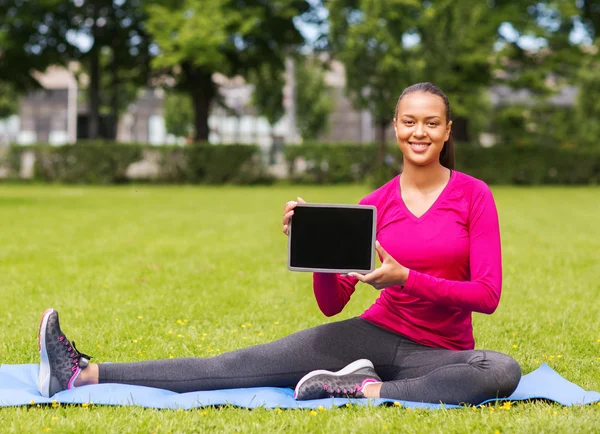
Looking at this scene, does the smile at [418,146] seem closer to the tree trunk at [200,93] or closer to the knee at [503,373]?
the knee at [503,373]

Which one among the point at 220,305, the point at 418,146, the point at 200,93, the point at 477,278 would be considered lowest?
the point at 220,305

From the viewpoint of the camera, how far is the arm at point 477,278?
362 centimetres

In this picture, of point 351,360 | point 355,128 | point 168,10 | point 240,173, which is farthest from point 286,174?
point 355,128

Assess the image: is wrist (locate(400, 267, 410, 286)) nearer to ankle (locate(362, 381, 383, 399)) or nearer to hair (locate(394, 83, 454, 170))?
ankle (locate(362, 381, 383, 399))

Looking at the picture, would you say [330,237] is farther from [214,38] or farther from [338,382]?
[214,38]

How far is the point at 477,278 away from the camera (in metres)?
3.73

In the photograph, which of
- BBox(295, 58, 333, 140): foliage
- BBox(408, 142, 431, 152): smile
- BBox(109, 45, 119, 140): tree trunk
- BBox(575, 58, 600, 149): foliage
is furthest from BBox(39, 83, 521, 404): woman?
BBox(295, 58, 333, 140): foliage

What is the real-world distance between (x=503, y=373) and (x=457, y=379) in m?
0.22

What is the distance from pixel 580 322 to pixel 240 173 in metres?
24.7

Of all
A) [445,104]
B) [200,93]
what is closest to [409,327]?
Result: [445,104]

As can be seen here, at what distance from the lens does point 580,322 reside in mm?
6371

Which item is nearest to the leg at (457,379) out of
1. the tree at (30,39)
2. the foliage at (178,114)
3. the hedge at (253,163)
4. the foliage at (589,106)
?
the hedge at (253,163)

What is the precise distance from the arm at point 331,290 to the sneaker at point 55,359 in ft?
4.15

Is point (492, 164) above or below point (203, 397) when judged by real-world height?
above
